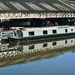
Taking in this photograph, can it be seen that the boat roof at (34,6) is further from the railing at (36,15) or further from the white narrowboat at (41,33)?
the white narrowboat at (41,33)

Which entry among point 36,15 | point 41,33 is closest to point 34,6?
point 36,15

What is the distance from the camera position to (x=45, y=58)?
35.1 meters

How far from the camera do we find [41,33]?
167 ft

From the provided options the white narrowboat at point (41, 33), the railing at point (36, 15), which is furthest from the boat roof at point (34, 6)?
the white narrowboat at point (41, 33)

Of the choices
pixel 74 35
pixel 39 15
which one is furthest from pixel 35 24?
pixel 74 35

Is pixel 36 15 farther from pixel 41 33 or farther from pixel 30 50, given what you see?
pixel 30 50

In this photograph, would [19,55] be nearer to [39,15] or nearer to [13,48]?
[13,48]

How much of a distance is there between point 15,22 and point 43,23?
566cm

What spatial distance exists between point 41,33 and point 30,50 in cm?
1117

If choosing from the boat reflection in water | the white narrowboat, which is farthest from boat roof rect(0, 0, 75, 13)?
the boat reflection in water

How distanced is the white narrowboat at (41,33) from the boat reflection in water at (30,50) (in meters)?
1.90

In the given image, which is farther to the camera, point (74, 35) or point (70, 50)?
point (74, 35)

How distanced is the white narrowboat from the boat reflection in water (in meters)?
1.90

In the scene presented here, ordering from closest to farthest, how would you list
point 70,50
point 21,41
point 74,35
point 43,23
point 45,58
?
point 45,58 → point 70,50 → point 21,41 → point 74,35 → point 43,23
